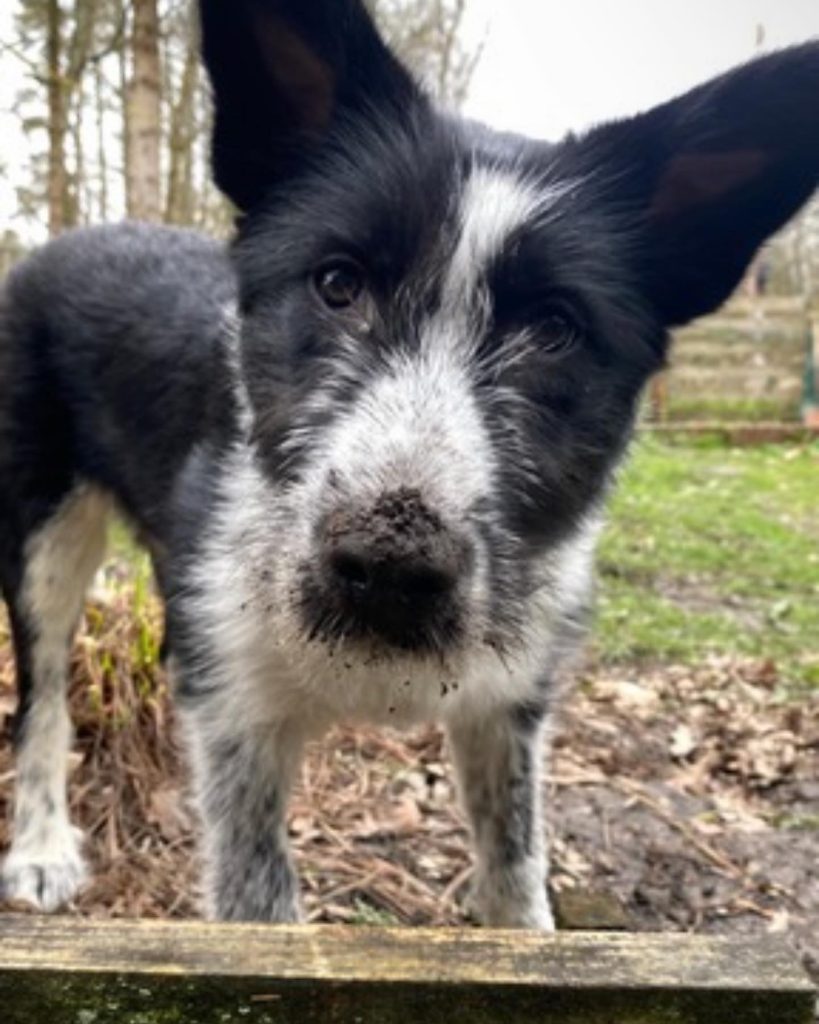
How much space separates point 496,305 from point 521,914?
1.87 metres

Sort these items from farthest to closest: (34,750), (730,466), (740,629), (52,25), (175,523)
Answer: (730,466) < (52,25) < (740,629) < (34,750) < (175,523)

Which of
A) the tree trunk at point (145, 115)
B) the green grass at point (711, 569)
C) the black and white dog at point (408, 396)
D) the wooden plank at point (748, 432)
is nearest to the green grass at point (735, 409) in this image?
the wooden plank at point (748, 432)

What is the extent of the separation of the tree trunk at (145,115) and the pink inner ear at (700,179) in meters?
5.59

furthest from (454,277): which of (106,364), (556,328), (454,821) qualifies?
(454,821)

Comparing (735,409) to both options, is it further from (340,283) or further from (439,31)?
(340,283)

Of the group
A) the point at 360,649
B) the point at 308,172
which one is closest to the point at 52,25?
the point at 308,172

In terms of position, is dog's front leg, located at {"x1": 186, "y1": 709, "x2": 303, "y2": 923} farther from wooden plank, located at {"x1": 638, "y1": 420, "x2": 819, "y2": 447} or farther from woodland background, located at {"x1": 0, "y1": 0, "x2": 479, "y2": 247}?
wooden plank, located at {"x1": 638, "y1": 420, "x2": 819, "y2": 447}

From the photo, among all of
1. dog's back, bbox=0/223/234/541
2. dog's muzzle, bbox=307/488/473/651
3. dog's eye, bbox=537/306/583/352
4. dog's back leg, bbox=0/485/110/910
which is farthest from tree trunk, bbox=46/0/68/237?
dog's muzzle, bbox=307/488/473/651

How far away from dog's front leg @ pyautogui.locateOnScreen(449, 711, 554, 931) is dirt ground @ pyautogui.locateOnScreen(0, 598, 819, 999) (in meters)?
0.17

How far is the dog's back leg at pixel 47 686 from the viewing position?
389 centimetres

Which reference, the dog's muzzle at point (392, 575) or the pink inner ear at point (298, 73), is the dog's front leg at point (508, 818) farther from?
the pink inner ear at point (298, 73)

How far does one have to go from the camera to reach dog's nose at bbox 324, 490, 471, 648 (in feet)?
6.81

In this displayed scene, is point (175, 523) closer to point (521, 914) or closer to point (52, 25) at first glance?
point (521, 914)

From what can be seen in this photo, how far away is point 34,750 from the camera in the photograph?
3998mm
